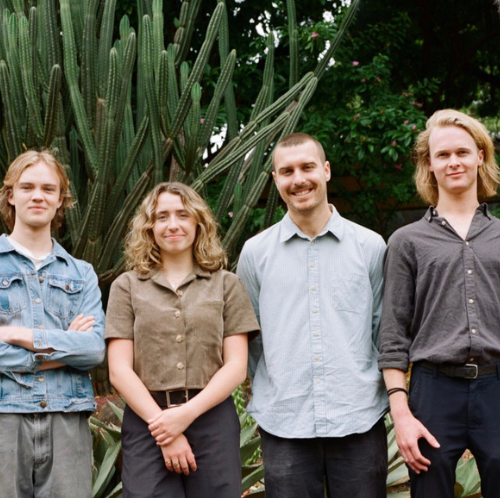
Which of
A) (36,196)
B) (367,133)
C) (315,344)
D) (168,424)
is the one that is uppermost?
(367,133)

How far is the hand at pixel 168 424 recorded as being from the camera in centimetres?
288

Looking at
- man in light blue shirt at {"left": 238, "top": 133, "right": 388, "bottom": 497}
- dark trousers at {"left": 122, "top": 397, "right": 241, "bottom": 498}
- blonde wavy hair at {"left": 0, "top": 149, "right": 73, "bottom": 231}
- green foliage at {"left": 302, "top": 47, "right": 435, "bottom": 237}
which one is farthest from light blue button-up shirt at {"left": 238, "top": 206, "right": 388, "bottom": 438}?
green foliage at {"left": 302, "top": 47, "right": 435, "bottom": 237}

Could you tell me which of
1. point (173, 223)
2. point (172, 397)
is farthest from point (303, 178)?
point (172, 397)

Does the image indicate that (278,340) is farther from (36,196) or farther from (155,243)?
(36,196)

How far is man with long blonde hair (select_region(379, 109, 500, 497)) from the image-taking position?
287cm

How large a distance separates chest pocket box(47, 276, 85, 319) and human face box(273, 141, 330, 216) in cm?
101

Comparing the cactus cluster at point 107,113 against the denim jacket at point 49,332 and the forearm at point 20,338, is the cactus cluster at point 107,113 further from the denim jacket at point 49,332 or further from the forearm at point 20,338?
the forearm at point 20,338

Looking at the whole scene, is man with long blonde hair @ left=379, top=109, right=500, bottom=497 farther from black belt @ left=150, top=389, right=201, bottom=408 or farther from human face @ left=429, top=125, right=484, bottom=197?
black belt @ left=150, top=389, right=201, bottom=408

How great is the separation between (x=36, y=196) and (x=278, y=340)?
1.21 meters

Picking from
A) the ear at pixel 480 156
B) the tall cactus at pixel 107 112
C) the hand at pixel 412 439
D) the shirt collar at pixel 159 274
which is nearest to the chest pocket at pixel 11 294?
the shirt collar at pixel 159 274

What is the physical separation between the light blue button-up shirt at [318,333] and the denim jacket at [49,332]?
728mm

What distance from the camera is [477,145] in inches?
126

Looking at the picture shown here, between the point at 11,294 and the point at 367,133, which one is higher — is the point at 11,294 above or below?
below

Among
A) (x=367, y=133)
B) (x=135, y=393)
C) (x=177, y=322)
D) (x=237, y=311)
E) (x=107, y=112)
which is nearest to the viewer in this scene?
(x=135, y=393)
